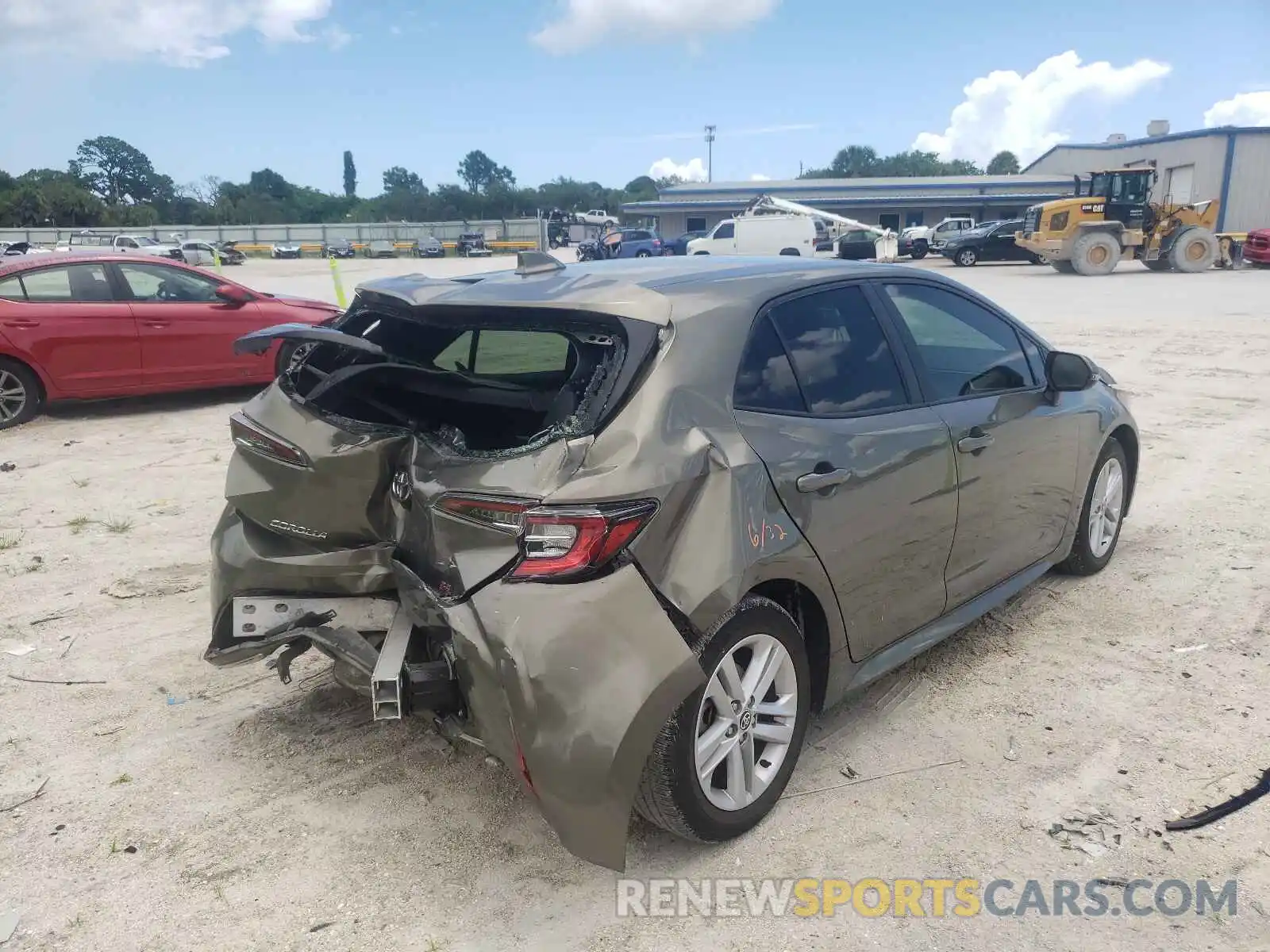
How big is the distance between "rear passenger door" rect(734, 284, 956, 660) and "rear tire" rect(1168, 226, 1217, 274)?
91.9 feet

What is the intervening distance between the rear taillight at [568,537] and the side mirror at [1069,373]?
2.47m

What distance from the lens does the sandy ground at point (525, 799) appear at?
251 cm

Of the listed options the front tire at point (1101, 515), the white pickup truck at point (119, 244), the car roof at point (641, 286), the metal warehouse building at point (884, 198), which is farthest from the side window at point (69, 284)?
the metal warehouse building at point (884, 198)

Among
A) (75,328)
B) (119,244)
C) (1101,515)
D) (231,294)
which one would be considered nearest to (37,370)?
(75,328)

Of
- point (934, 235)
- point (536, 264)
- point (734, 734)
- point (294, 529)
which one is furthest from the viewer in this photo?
point (934, 235)

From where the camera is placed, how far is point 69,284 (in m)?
8.54

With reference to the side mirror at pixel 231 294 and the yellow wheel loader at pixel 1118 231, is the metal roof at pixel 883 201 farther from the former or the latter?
the side mirror at pixel 231 294

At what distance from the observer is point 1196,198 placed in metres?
46.1

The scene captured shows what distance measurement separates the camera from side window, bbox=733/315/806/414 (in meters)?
2.84

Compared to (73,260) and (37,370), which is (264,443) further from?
(73,260)

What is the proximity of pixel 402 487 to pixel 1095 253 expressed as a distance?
2743 centimetres

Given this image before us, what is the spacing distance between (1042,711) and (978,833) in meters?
0.87

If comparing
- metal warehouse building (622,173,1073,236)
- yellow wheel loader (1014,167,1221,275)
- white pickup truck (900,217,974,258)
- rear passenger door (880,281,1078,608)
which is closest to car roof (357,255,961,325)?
rear passenger door (880,281,1078,608)

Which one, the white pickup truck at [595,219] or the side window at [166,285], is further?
the white pickup truck at [595,219]
